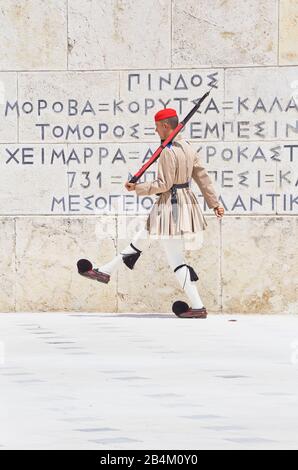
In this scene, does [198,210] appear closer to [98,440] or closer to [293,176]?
[293,176]

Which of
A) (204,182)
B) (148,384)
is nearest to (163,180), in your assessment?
(204,182)

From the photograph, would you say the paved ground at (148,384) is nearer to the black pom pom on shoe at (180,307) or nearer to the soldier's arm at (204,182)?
the black pom pom on shoe at (180,307)

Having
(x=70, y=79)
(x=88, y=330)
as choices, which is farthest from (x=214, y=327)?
(x=70, y=79)

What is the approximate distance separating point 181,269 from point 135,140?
1744 millimetres

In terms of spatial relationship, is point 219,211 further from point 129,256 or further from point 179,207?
point 129,256

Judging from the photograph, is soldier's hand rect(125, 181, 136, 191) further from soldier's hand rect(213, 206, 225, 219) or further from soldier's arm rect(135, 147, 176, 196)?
soldier's hand rect(213, 206, 225, 219)

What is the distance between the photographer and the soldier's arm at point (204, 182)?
50.4ft

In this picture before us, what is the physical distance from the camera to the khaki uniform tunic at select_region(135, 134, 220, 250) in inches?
598

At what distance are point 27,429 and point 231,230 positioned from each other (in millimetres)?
8474

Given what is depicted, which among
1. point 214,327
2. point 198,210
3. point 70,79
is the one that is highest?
point 70,79

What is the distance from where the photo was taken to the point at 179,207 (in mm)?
15297

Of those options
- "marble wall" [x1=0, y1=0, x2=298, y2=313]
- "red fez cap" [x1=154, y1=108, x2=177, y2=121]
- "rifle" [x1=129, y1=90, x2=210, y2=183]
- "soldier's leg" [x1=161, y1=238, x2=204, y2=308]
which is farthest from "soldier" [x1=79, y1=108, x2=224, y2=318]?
"marble wall" [x1=0, y1=0, x2=298, y2=313]

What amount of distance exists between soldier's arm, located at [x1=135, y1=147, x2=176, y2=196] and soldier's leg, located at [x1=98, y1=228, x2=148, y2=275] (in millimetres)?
509

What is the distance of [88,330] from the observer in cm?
1391
